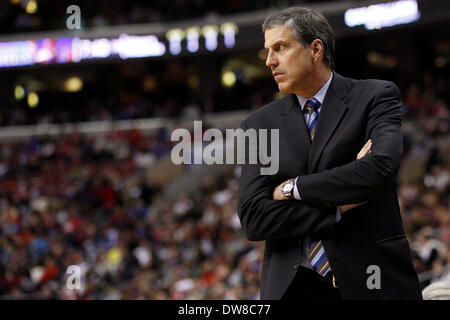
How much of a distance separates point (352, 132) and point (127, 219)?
1465 cm

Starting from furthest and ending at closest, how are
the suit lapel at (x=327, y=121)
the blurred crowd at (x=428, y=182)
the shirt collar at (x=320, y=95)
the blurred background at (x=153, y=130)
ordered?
the blurred background at (x=153, y=130) < the blurred crowd at (x=428, y=182) < the shirt collar at (x=320, y=95) < the suit lapel at (x=327, y=121)

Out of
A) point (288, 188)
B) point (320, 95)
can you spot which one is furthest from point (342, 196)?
point (320, 95)

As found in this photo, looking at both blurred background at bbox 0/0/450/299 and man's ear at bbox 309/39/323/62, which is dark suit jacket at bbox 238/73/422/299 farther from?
blurred background at bbox 0/0/450/299

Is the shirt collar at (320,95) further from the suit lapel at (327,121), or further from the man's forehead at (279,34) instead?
the man's forehead at (279,34)

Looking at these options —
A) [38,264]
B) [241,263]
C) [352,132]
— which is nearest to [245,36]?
[38,264]

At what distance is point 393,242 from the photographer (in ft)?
7.52

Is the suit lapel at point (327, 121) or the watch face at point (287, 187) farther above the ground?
the suit lapel at point (327, 121)

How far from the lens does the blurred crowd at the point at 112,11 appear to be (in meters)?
22.7

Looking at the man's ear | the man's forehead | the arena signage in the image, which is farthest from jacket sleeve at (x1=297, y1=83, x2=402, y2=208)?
the arena signage

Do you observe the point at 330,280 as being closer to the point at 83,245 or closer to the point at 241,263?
the point at 241,263


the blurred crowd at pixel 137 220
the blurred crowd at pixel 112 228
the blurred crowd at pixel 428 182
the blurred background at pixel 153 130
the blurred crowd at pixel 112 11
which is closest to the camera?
the blurred crowd at pixel 428 182

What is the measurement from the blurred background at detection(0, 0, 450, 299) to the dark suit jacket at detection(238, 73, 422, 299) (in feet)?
18.7

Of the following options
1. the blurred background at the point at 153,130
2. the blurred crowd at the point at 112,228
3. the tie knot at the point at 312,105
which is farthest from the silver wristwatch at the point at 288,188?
the blurred crowd at the point at 112,228

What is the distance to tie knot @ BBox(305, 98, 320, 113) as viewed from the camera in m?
2.50
